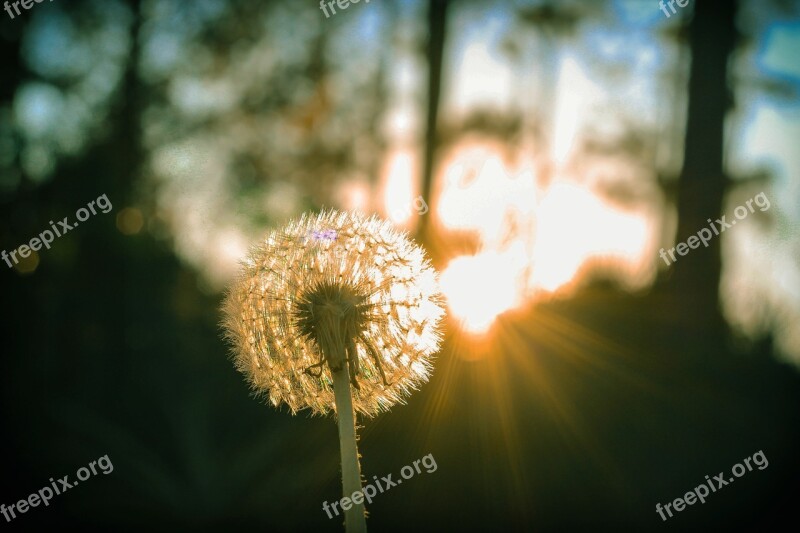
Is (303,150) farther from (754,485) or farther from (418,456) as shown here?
(754,485)

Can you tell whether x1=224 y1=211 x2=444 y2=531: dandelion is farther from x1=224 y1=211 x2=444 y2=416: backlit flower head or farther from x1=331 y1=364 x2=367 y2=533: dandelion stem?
x1=331 y1=364 x2=367 y2=533: dandelion stem

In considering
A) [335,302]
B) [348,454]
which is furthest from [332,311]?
[348,454]

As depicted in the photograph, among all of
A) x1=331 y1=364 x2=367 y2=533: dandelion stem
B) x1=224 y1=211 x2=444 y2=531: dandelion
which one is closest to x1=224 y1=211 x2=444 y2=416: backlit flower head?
x1=224 y1=211 x2=444 y2=531: dandelion

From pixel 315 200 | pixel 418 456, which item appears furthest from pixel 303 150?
pixel 418 456

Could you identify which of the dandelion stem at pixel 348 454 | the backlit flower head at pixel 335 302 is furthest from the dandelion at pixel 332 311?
the dandelion stem at pixel 348 454

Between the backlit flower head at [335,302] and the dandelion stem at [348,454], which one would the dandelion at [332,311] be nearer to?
the backlit flower head at [335,302]
